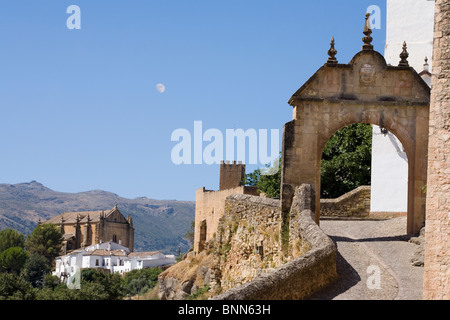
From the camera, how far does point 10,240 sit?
463 ft

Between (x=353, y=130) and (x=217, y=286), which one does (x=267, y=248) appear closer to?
(x=217, y=286)

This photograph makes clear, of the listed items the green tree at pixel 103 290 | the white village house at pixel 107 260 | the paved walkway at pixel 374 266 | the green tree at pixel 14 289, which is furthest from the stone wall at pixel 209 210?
the white village house at pixel 107 260

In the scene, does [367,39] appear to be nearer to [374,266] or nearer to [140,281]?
[374,266]

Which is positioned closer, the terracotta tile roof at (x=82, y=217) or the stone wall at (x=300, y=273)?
the stone wall at (x=300, y=273)

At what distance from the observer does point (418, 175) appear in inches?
780

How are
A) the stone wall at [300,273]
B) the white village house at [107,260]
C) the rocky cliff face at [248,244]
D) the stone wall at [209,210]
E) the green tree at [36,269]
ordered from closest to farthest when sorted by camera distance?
the stone wall at [300,273]
the rocky cliff face at [248,244]
the stone wall at [209,210]
the green tree at [36,269]
the white village house at [107,260]

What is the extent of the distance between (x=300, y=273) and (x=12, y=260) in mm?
118946

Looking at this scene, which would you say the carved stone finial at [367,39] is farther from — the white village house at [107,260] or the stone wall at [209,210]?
the white village house at [107,260]

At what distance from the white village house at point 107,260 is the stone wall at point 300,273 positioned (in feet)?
414

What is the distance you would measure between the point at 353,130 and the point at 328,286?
25.8 meters

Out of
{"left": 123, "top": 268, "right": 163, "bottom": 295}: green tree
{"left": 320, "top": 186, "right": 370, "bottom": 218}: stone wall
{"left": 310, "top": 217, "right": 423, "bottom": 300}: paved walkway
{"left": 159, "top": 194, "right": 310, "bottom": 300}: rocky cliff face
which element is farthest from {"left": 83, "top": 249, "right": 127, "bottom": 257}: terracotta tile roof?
{"left": 310, "top": 217, "right": 423, "bottom": 300}: paved walkway

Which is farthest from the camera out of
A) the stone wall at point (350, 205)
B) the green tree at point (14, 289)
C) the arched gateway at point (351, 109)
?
the green tree at point (14, 289)

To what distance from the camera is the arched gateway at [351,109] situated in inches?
758

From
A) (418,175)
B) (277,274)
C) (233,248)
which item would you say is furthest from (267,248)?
(277,274)
